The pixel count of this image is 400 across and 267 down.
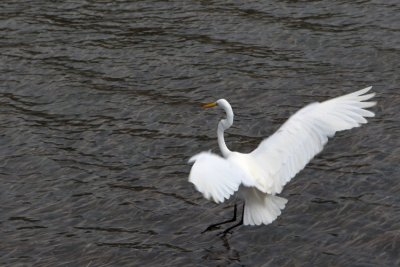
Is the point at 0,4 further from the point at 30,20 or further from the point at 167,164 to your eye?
the point at 167,164

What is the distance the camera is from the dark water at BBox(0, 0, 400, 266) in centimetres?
1327

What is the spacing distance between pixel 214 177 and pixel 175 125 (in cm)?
666

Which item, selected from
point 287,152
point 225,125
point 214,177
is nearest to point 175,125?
point 225,125

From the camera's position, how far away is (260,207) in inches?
519

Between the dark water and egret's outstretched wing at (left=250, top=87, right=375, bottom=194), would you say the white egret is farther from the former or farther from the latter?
the dark water

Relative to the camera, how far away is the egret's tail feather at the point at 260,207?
1305 centimetres

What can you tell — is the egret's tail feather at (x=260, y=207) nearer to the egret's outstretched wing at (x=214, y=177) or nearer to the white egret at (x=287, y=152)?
the white egret at (x=287, y=152)

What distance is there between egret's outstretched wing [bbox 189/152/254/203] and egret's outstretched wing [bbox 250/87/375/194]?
3.94ft

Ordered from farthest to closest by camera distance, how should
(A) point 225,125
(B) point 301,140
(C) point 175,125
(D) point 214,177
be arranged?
(C) point 175,125 < (A) point 225,125 < (B) point 301,140 < (D) point 214,177

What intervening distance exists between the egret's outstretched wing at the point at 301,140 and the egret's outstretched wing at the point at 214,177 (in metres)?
1.20

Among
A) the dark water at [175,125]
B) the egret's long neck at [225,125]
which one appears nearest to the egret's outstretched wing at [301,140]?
the egret's long neck at [225,125]

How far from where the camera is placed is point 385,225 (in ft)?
43.9

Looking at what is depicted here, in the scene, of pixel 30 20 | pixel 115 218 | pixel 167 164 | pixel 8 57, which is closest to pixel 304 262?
pixel 115 218

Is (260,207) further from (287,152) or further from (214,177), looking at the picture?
(214,177)
